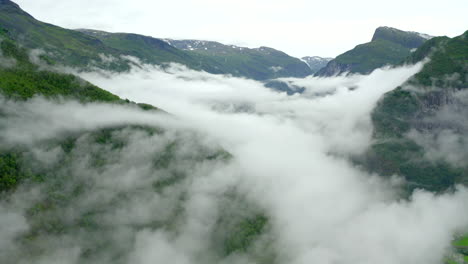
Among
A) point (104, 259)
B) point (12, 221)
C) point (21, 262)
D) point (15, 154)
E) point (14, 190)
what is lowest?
point (104, 259)

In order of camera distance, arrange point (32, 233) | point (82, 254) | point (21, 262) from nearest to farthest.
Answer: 1. point (21, 262)
2. point (32, 233)
3. point (82, 254)

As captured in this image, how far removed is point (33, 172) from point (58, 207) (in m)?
26.8

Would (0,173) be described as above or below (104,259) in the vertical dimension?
above

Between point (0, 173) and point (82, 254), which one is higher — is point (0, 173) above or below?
above

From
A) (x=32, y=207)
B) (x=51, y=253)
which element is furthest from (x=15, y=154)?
(x=51, y=253)

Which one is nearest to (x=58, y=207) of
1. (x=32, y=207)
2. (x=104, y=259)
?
(x=32, y=207)

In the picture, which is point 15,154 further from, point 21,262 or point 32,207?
point 21,262

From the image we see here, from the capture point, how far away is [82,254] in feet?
614

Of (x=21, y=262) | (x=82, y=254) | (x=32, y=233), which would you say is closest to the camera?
(x=21, y=262)

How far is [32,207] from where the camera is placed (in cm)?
18225

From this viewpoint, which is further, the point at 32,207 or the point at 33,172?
the point at 33,172

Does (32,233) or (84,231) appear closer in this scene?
(32,233)

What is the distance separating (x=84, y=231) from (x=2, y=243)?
42.5m

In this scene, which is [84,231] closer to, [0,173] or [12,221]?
[12,221]
